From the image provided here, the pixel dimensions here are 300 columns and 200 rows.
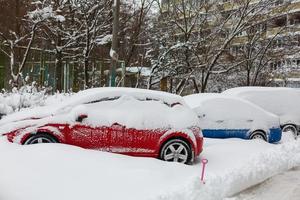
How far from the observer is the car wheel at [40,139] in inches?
330

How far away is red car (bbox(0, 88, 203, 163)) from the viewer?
27.8ft

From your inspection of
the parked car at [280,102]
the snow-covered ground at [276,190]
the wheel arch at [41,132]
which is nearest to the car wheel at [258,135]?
the parked car at [280,102]

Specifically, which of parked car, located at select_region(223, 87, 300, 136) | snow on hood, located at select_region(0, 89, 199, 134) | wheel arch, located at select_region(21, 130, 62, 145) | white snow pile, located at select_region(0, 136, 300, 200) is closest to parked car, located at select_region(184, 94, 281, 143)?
parked car, located at select_region(223, 87, 300, 136)

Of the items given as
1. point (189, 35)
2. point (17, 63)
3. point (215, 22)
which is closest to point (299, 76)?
point (215, 22)

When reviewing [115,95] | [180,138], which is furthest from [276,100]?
[115,95]

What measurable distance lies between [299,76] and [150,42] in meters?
22.6

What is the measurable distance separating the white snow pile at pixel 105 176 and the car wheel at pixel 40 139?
1.52ft

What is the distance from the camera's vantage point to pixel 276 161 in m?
9.09

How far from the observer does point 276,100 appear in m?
16.2

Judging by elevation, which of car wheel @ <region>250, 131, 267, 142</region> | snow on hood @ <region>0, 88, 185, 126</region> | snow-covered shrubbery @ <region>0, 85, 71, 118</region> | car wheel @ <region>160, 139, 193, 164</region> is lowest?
car wheel @ <region>250, 131, 267, 142</region>

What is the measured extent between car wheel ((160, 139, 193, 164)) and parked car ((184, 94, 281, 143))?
10.7 feet

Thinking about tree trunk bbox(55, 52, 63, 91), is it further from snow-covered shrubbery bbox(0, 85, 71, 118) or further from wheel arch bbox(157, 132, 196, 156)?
wheel arch bbox(157, 132, 196, 156)

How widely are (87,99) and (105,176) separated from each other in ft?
8.99

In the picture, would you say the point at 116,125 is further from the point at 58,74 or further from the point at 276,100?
the point at 58,74
